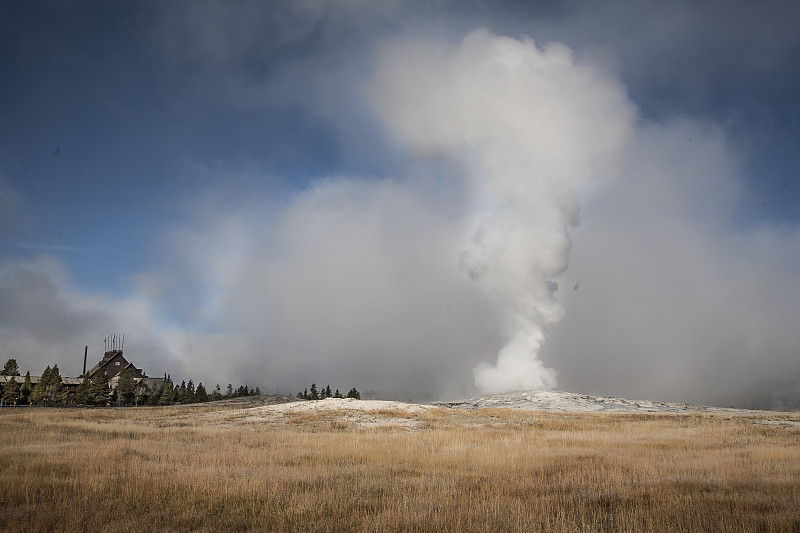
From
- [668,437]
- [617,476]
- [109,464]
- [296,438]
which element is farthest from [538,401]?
[109,464]

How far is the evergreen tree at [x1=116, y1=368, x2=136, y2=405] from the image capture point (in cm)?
9519

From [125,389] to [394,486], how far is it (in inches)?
3980

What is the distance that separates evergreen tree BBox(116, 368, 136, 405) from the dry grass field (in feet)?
269

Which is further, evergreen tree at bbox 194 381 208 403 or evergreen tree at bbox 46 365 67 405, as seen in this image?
evergreen tree at bbox 194 381 208 403

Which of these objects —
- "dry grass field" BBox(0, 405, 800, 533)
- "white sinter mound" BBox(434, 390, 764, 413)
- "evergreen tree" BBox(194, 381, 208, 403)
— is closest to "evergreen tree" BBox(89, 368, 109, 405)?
"evergreen tree" BBox(194, 381, 208, 403)

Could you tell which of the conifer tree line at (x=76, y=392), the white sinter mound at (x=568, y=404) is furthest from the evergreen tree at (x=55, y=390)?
the white sinter mound at (x=568, y=404)

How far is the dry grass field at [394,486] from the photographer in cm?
883

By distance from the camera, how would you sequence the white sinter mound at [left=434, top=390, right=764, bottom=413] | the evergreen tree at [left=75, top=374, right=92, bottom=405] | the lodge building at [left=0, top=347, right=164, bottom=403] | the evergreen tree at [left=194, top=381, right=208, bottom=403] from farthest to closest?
the evergreen tree at [left=194, top=381, right=208, bottom=403], the lodge building at [left=0, top=347, right=164, bottom=403], the evergreen tree at [left=75, top=374, right=92, bottom=405], the white sinter mound at [left=434, top=390, right=764, bottom=413]

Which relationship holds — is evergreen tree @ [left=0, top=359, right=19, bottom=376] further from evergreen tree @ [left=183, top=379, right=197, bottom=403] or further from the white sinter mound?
the white sinter mound

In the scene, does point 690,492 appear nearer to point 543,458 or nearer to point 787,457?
point 543,458

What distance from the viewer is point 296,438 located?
79.7ft

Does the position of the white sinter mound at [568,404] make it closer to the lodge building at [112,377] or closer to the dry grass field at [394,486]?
the dry grass field at [394,486]

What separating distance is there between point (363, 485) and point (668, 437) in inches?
820

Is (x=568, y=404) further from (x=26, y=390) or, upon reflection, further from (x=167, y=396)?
(x=26, y=390)
